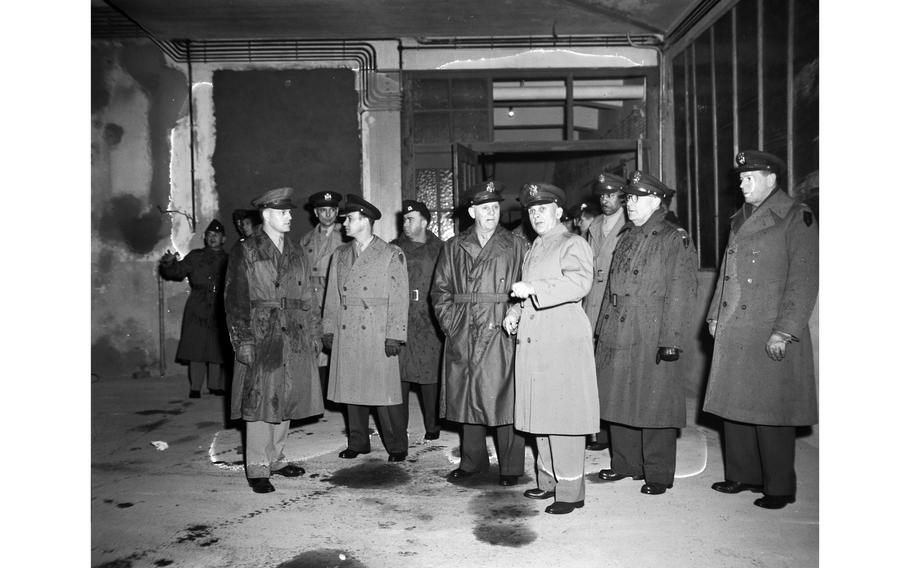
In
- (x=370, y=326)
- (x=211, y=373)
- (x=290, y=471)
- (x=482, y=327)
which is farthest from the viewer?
(x=211, y=373)

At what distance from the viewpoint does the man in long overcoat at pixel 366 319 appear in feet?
15.4

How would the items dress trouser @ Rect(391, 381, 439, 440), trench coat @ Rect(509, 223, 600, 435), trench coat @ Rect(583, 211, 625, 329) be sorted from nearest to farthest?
trench coat @ Rect(509, 223, 600, 435), trench coat @ Rect(583, 211, 625, 329), dress trouser @ Rect(391, 381, 439, 440)

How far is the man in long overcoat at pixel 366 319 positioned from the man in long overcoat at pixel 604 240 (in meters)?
1.50

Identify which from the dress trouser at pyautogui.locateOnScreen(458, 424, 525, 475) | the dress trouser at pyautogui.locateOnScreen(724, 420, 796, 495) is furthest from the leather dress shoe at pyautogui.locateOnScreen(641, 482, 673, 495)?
the dress trouser at pyautogui.locateOnScreen(458, 424, 525, 475)

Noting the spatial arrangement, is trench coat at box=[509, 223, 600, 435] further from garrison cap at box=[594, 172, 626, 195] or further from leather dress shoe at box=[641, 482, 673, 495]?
garrison cap at box=[594, 172, 626, 195]

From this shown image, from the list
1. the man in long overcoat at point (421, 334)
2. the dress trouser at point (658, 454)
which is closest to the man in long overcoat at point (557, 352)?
the dress trouser at point (658, 454)

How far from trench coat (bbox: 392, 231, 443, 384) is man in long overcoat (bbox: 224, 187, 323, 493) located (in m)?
1.26

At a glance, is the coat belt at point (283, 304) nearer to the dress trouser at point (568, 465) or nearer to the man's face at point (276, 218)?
the man's face at point (276, 218)

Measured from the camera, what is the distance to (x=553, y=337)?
142 inches

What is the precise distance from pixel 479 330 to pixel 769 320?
168 cm

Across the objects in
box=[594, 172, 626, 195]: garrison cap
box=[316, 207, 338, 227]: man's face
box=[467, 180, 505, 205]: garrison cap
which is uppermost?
box=[594, 172, 626, 195]: garrison cap

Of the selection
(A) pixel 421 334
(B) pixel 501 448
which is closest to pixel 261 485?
(B) pixel 501 448

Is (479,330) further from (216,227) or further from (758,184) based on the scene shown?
(216,227)

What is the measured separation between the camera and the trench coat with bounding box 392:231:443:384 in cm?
560
